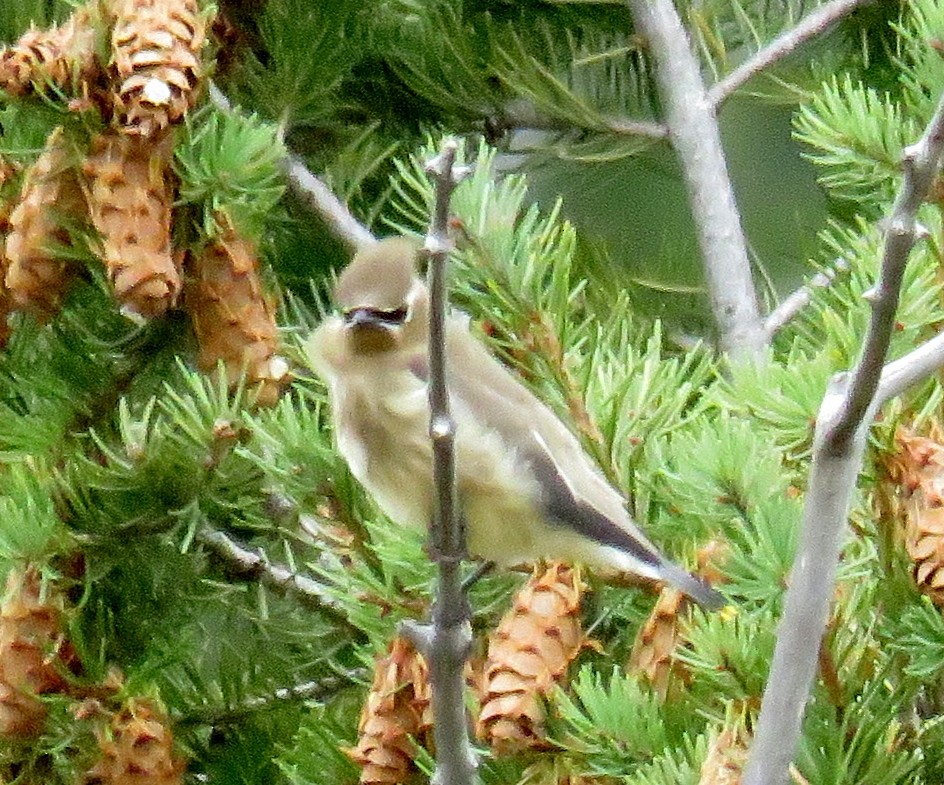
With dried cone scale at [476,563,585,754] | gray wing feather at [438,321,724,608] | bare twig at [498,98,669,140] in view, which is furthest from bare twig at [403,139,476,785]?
bare twig at [498,98,669,140]

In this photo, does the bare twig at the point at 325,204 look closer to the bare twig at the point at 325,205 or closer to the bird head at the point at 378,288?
the bare twig at the point at 325,205

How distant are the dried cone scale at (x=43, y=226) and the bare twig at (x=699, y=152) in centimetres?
46

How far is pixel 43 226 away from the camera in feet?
3.45

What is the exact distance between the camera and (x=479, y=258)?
1.01 metres

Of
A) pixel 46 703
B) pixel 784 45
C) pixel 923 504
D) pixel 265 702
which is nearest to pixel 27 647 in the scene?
pixel 46 703

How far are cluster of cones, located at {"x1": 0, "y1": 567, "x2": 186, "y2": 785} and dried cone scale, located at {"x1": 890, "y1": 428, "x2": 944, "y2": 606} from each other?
48 cm

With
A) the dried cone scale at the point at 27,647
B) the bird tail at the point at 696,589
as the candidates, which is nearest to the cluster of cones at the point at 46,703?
the dried cone scale at the point at 27,647

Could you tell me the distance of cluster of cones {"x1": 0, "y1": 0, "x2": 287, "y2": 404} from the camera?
3.27 ft

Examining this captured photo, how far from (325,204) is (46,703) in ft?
1.33

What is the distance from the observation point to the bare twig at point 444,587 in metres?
0.67

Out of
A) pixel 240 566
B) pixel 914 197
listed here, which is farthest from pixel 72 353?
pixel 914 197

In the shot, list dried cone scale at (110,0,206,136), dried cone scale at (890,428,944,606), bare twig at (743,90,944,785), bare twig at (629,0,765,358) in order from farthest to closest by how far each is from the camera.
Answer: bare twig at (629,0,765,358) < dried cone scale at (110,0,206,136) < dried cone scale at (890,428,944,606) < bare twig at (743,90,944,785)

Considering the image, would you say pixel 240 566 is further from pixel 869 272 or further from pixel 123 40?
pixel 869 272

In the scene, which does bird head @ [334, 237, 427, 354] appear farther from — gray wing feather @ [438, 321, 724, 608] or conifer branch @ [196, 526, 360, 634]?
conifer branch @ [196, 526, 360, 634]
